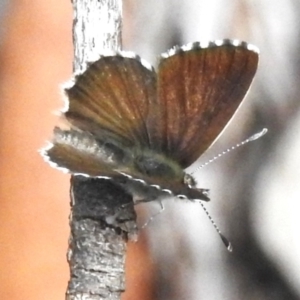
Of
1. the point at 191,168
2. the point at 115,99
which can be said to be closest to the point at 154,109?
the point at 115,99

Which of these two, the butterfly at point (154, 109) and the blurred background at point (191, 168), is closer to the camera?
the butterfly at point (154, 109)

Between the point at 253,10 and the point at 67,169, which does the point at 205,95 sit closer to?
the point at 67,169

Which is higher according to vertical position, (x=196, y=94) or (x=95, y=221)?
(x=196, y=94)

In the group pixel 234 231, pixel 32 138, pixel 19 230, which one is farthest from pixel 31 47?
pixel 234 231

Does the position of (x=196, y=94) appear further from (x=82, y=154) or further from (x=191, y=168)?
(x=191, y=168)

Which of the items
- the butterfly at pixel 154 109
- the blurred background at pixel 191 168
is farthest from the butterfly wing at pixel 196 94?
the blurred background at pixel 191 168

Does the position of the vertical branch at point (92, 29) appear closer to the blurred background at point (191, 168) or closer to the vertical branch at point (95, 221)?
the vertical branch at point (95, 221)

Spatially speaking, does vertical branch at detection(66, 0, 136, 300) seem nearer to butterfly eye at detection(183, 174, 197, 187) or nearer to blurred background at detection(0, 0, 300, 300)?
butterfly eye at detection(183, 174, 197, 187)
